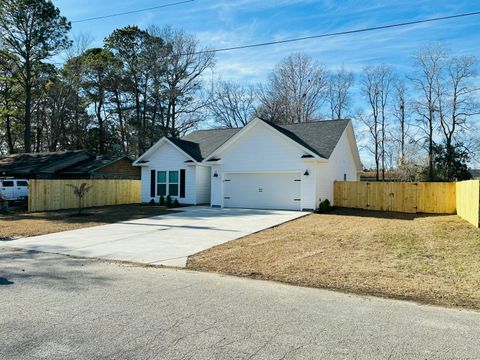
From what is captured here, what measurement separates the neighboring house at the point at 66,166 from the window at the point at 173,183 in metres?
8.48

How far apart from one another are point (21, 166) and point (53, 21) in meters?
12.6

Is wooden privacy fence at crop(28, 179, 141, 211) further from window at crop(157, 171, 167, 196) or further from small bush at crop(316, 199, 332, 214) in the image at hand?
small bush at crop(316, 199, 332, 214)

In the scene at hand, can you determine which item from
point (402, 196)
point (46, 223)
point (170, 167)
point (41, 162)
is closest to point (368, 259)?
point (402, 196)

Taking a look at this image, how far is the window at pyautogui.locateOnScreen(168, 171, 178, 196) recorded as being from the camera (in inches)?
974

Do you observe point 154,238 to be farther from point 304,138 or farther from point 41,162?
point 41,162

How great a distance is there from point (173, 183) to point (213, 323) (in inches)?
808

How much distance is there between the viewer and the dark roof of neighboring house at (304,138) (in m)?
21.3

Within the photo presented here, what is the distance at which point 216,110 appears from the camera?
44219mm

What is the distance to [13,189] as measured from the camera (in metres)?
24.5

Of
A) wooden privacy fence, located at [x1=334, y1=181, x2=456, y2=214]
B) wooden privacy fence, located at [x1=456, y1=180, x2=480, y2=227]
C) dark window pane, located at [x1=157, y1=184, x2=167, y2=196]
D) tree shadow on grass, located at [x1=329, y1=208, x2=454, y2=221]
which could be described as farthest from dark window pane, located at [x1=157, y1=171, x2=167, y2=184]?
wooden privacy fence, located at [x1=456, y1=180, x2=480, y2=227]

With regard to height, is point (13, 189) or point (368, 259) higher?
point (13, 189)

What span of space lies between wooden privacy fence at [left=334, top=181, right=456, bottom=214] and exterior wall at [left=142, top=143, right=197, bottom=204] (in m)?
8.45

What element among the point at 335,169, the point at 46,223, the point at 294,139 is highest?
the point at 294,139

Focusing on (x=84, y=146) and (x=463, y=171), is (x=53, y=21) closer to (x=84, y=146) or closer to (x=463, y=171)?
(x=84, y=146)
